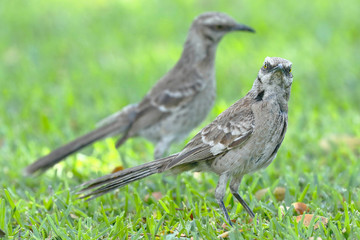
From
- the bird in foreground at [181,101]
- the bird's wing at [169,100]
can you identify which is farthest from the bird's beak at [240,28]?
the bird's wing at [169,100]

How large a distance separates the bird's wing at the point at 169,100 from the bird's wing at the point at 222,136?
6.88ft

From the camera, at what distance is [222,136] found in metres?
4.61

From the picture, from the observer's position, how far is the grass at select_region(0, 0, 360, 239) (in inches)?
181

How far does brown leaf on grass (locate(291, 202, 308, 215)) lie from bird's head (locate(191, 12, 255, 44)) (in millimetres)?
2905

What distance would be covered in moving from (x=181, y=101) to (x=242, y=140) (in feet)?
8.04

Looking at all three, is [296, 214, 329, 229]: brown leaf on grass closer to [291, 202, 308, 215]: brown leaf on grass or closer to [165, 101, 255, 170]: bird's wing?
[291, 202, 308, 215]: brown leaf on grass

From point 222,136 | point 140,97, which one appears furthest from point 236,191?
point 140,97

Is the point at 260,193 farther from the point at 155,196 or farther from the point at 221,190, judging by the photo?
the point at 155,196

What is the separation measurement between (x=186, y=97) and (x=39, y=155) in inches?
72.4

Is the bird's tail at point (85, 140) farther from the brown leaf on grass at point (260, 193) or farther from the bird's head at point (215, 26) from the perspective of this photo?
the brown leaf on grass at point (260, 193)

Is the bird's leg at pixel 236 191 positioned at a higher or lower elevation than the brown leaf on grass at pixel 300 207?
higher

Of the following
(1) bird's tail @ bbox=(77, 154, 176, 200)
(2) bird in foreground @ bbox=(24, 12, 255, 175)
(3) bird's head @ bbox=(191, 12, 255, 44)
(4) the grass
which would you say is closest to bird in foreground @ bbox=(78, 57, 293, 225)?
(1) bird's tail @ bbox=(77, 154, 176, 200)

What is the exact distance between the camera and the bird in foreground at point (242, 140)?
443 centimetres

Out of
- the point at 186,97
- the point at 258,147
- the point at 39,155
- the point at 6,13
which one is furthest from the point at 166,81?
the point at 6,13
